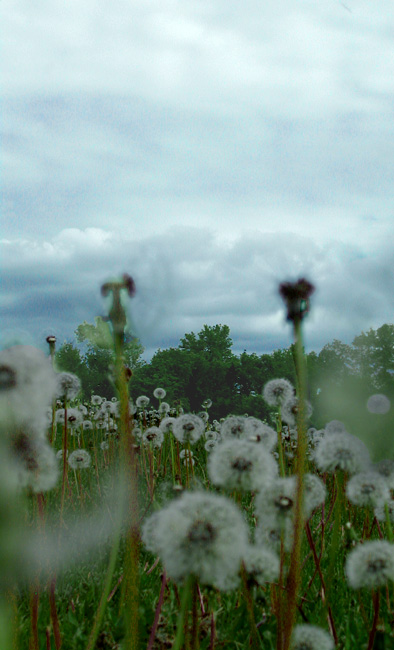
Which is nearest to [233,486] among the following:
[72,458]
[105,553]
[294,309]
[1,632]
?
[294,309]

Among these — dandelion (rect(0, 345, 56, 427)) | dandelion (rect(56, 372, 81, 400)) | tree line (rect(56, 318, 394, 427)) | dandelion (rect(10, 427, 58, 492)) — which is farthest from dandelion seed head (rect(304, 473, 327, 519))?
tree line (rect(56, 318, 394, 427))

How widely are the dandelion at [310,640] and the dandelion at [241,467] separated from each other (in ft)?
2.55

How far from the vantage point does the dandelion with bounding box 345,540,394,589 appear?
6.21ft

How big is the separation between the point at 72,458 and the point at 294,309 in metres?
3.95

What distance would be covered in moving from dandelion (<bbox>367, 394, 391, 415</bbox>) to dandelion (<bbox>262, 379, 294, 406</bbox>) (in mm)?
1553

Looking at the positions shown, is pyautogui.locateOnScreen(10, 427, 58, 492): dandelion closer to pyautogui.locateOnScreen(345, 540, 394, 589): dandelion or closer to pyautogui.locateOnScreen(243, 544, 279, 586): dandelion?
pyautogui.locateOnScreen(243, 544, 279, 586): dandelion

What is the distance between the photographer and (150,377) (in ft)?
65.9

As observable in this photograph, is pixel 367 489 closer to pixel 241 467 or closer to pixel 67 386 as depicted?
pixel 241 467

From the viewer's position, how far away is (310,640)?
75.8 inches

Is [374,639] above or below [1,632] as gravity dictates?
below

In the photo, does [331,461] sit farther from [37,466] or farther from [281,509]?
[37,466]

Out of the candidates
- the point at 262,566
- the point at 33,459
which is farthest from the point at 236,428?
the point at 33,459

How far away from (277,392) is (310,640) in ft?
5.64

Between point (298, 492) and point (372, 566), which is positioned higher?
point (298, 492)
